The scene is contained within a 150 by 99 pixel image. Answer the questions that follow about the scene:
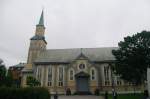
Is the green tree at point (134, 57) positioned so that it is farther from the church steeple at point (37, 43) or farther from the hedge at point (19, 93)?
the church steeple at point (37, 43)

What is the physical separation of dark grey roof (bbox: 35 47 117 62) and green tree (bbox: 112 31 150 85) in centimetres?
1140

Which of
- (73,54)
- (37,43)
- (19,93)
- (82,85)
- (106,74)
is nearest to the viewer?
(19,93)

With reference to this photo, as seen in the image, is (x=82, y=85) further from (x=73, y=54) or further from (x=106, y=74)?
(x=73, y=54)

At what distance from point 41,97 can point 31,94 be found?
1886mm

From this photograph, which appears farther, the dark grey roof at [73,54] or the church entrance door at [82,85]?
the dark grey roof at [73,54]

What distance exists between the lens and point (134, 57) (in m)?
39.7

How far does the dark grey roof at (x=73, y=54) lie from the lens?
55.9m

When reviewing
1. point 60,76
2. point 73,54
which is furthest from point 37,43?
point 60,76

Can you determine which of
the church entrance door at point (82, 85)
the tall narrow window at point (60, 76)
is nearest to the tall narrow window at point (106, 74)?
the church entrance door at point (82, 85)

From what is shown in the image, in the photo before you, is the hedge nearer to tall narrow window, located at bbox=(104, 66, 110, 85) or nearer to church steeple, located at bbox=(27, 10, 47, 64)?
tall narrow window, located at bbox=(104, 66, 110, 85)

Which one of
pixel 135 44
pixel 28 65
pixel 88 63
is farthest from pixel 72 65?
pixel 135 44

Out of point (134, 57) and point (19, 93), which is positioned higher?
point (134, 57)

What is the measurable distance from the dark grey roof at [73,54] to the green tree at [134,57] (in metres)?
11.4

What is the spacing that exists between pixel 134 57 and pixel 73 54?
77.9 ft
